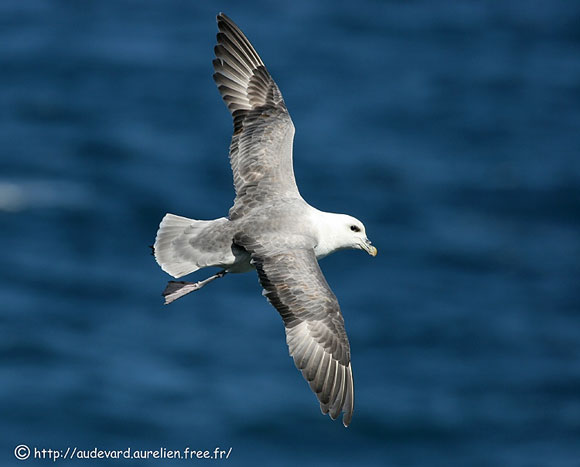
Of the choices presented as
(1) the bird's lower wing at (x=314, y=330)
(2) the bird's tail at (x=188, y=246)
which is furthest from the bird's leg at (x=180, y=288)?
(1) the bird's lower wing at (x=314, y=330)

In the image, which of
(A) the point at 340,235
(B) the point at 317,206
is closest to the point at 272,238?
(A) the point at 340,235

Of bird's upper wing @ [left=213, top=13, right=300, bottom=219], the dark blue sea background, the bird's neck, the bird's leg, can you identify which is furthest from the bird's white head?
the dark blue sea background

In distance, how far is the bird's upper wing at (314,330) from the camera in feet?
27.9

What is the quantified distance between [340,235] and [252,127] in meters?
1.45

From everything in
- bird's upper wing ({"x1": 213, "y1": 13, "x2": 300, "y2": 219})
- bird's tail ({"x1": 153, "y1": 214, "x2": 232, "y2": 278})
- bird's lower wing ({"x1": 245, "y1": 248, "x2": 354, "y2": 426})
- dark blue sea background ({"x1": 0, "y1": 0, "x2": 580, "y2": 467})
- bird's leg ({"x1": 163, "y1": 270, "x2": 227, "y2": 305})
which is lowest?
bird's lower wing ({"x1": 245, "y1": 248, "x2": 354, "y2": 426})

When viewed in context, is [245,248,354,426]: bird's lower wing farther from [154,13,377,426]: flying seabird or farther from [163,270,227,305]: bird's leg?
[163,270,227,305]: bird's leg

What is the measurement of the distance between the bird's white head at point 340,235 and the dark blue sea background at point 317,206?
19.0 meters

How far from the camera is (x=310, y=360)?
8516 mm

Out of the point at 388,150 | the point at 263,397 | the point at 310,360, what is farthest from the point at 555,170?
the point at 310,360

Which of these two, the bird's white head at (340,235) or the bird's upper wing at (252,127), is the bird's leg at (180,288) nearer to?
the bird's upper wing at (252,127)

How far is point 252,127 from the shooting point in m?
10.2

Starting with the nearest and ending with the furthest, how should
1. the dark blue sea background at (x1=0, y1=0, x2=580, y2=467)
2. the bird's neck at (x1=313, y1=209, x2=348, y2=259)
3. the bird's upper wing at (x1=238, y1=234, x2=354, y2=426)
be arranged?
1. the bird's upper wing at (x1=238, y1=234, x2=354, y2=426)
2. the bird's neck at (x1=313, y1=209, x2=348, y2=259)
3. the dark blue sea background at (x1=0, y1=0, x2=580, y2=467)

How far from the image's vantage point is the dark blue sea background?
1140 inches

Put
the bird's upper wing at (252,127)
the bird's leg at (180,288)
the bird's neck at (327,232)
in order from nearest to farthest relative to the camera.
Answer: the bird's leg at (180,288), the bird's neck at (327,232), the bird's upper wing at (252,127)
